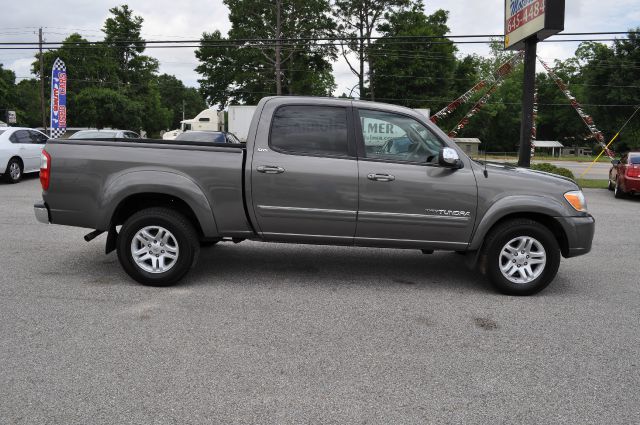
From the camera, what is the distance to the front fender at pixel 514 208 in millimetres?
5121

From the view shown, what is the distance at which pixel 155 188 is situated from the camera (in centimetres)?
511

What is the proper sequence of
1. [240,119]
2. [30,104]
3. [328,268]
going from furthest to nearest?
1. [30,104]
2. [240,119]
3. [328,268]

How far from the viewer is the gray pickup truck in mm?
5129

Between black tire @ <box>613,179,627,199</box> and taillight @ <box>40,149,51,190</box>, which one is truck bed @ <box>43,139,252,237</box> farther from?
black tire @ <box>613,179,627,199</box>

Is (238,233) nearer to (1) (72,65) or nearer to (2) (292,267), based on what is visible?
(2) (292,267)

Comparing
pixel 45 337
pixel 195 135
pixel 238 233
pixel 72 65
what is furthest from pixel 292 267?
pixel 72 65

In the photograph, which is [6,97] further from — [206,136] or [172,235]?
[172,235]

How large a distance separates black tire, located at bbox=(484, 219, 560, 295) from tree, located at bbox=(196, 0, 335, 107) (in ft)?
119

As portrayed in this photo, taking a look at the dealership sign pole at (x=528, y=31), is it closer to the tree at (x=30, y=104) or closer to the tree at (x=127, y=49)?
the tree at (x=127, y=49)

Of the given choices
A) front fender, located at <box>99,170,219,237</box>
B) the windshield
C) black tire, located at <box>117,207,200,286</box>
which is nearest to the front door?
front fender, located at <box>99,170,219,237</box>

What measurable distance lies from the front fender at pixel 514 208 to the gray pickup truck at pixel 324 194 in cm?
1

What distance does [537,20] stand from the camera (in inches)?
551

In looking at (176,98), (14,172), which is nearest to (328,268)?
(14,172)

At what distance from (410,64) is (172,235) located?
1783 inches
